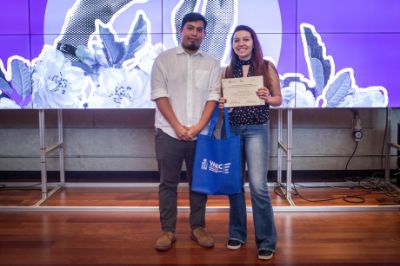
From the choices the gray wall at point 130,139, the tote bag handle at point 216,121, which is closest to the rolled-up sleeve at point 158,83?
the tote bag handle at point 216,121

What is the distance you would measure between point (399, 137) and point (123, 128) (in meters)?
2.49

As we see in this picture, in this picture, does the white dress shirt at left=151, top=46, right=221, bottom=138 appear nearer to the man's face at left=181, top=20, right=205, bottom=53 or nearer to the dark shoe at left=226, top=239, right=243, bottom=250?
the man's face at left=181, top=20, right=205, bottom=53

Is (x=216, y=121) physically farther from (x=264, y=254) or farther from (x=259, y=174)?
(x=264, y=254)

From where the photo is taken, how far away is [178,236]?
289 centimetres

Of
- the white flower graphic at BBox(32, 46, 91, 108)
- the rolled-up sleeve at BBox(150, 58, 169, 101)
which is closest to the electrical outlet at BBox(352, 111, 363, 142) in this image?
the rolled-up sleeve at BBox(150, 58, 169, 101)

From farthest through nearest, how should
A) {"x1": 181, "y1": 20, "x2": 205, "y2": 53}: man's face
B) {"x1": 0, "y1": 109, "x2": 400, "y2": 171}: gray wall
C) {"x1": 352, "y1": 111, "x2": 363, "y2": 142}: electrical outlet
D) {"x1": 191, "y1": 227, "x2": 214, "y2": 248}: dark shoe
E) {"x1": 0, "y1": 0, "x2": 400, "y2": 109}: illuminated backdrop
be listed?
{"x1": 0, "y1": 109, "x2": 400, "y2": 171}: gray wall < {"x1": 352, "y1": 111, "x2": 363, "y2": 142}: electrical outlet < {"x1": 0, "y1": 0, "x2": 400, "y2": 109}: illuminated backdrop < {"x1": 191, "y1": 227, "x2": 214, "y2": 248}: dark shoe < {"x1": 181, "y1": 20, "x2": 205, "y2": 53}: man's face

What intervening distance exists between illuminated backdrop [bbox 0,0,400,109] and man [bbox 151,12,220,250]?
72 centimetres


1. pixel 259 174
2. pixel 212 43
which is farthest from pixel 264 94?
pixel 212 43

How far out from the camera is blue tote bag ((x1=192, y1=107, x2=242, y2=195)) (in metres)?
2.50

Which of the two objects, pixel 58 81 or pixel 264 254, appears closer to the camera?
pixel 264 254

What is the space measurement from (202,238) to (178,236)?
0.80 feet

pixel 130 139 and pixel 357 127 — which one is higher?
pixel 357 127

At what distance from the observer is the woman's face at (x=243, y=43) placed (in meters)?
2.44

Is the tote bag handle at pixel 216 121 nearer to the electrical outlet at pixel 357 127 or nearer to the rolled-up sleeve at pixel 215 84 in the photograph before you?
the rolled-up sleeve at pixel 215 84
